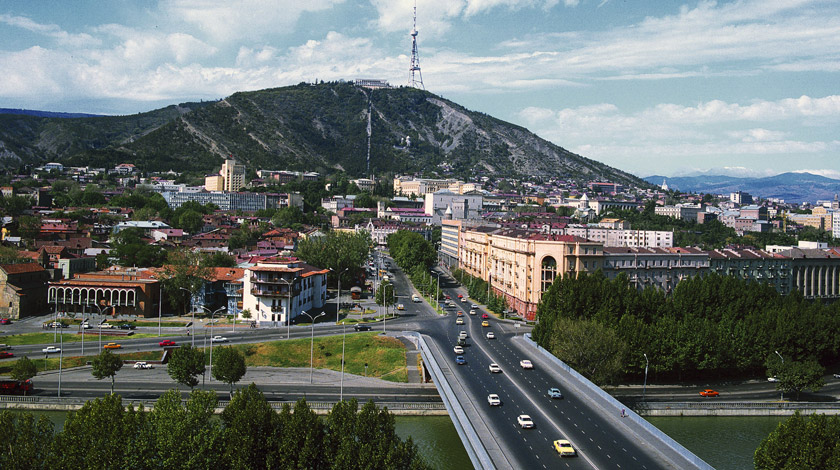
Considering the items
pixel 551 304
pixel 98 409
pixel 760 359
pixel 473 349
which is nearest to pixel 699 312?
pixel 760 359

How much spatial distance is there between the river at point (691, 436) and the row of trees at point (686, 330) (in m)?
6.60

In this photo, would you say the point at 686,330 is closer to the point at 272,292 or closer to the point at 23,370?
the point at 272,292

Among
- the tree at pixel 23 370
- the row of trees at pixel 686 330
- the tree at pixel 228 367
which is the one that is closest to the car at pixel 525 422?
the row of trees at pixel 686 330

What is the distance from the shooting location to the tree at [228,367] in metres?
52.5

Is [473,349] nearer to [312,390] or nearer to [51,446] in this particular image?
[312,390]

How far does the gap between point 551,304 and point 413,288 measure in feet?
135

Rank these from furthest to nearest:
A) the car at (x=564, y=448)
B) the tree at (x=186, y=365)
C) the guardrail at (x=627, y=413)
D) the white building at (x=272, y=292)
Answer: the white building at (x=272, y=292), the tree at (x=186, y=365), the car at (x=564, y=448), the guardrail at (x=627, y=413)

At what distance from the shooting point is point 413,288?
108062 millimetres

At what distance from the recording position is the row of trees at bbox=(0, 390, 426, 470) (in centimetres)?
3177

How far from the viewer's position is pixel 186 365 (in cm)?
5134

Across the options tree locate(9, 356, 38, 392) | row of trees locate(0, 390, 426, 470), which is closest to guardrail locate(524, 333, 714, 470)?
row of trees locate(0, 390, 426, 470)

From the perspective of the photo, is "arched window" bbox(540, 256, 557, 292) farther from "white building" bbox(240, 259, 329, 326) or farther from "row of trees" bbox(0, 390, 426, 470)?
"row of trees" bbox(0, 390, 426, 470)

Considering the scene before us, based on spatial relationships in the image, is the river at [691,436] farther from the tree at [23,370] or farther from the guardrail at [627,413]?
the guardrail at [627,413]

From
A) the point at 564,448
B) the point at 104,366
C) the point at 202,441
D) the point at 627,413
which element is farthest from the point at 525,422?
the point at 104,366
